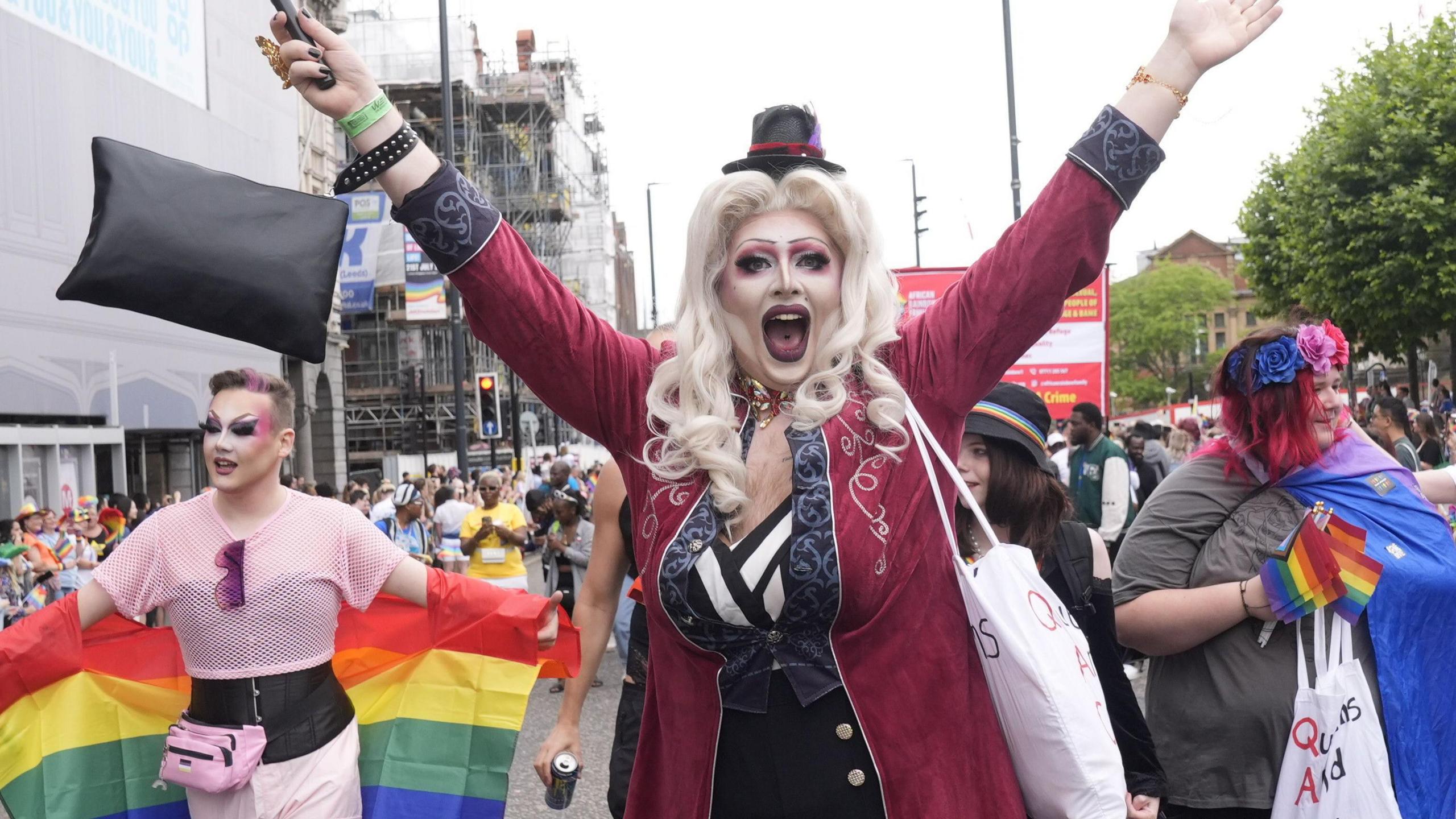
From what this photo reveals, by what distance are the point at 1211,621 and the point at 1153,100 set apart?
57.3 inches

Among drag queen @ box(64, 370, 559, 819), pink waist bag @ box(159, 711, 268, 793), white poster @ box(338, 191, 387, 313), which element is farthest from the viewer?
white poster @ box(338, 191, 387, 313)

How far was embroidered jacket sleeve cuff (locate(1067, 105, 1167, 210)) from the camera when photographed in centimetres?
213

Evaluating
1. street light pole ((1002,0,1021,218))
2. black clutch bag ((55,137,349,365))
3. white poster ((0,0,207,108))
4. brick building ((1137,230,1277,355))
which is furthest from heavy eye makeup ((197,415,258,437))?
brick building ((1137,230,1277,355))

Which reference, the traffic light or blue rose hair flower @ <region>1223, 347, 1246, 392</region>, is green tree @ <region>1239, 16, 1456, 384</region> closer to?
the traffic light

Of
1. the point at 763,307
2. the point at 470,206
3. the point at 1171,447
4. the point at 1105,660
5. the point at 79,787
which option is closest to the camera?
the point at 470,206

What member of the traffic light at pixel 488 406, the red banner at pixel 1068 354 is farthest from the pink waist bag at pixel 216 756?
the traffic light at pixel 488 406

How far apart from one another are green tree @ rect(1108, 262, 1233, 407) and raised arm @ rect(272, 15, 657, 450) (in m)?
85.2

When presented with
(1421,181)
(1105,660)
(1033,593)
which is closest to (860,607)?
(1033,593)

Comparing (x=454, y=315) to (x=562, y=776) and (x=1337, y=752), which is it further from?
(x=1337, y=752)

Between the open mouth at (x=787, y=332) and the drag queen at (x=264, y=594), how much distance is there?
1.73 meters

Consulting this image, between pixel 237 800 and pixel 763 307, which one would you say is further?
pixel 237 800

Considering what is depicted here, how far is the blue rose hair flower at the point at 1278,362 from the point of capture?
129 inches

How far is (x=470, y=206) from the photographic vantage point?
2.18m

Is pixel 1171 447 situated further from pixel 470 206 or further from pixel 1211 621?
pixel 470 206
